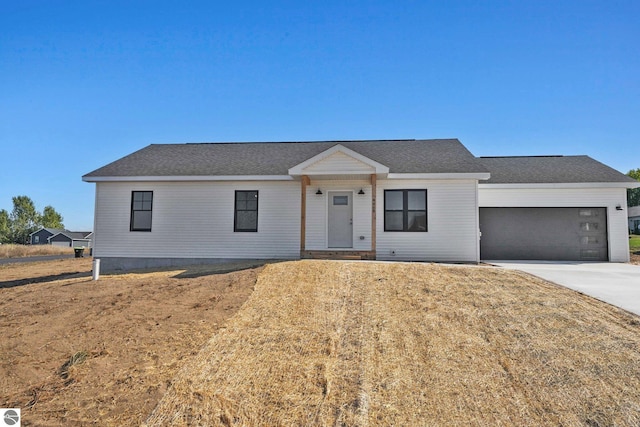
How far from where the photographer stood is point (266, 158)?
48.1ft

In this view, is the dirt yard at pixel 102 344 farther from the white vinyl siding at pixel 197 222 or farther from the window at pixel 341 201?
the window at pixel 341 201

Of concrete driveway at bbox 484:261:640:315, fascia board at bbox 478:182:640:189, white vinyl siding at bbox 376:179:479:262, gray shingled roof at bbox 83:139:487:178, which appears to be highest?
gray shingled roof at bbox 83:139:487:178

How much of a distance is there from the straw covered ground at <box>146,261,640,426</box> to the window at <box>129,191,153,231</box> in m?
7.99

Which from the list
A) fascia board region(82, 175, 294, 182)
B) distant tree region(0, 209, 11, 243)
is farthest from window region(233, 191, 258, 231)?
distant tree region(0, 209, 11, 243)

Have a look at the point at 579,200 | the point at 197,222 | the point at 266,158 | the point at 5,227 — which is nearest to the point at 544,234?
the point at 579,200

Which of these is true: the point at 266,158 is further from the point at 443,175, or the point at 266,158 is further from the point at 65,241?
the point at 65,241

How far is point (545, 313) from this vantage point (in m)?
6.13

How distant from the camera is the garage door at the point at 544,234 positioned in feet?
45.0

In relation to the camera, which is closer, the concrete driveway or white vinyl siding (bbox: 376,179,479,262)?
the concrete driveway

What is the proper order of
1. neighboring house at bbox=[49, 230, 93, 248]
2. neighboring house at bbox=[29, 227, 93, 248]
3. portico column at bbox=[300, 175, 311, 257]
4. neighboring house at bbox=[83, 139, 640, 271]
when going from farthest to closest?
neighboring house at bbox=[29, 227, 93, 248] < neighboring house at bbox=[49, 230, 93, 248] < neighboring house at bbox=[83, 139, 640, 271] < portico column at bbox=[300, 175, 311, 257]

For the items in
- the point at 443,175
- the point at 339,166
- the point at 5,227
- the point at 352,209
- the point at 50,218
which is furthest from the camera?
the point at 50,218

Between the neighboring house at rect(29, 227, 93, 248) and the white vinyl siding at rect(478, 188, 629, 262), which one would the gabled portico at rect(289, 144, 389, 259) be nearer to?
the white vinyl siding at rect(478, 188, 629, 262)

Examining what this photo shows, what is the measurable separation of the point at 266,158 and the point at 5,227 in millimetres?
74989

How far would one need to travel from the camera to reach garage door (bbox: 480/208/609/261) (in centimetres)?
1371
